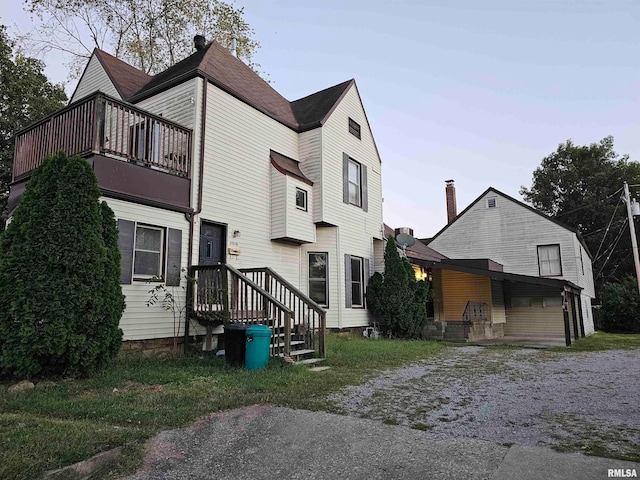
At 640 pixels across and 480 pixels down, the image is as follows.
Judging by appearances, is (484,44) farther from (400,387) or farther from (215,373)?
(215,373)

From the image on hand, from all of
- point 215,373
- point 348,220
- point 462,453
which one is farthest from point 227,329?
point 348,220

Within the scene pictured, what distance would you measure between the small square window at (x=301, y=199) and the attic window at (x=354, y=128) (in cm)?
374

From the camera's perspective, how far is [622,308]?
22969mm

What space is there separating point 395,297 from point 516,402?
820 centimetres

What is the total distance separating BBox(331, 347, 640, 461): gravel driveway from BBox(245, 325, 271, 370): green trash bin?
1925 mm

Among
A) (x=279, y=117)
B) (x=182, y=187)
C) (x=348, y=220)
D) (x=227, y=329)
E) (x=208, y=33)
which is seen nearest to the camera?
(x=227, y=329)

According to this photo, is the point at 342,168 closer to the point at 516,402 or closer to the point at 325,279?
the point at 325,279

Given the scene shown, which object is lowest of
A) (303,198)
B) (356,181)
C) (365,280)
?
(365,280)

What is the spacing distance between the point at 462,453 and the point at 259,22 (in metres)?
22.3

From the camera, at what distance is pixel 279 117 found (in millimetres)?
12633

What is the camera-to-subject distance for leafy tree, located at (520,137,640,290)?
3178 cm

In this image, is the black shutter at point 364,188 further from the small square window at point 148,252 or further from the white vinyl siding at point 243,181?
the small square window at point 148,252

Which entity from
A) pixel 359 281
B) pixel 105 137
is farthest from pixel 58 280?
pixel 359 281

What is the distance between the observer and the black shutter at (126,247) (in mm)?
7773
